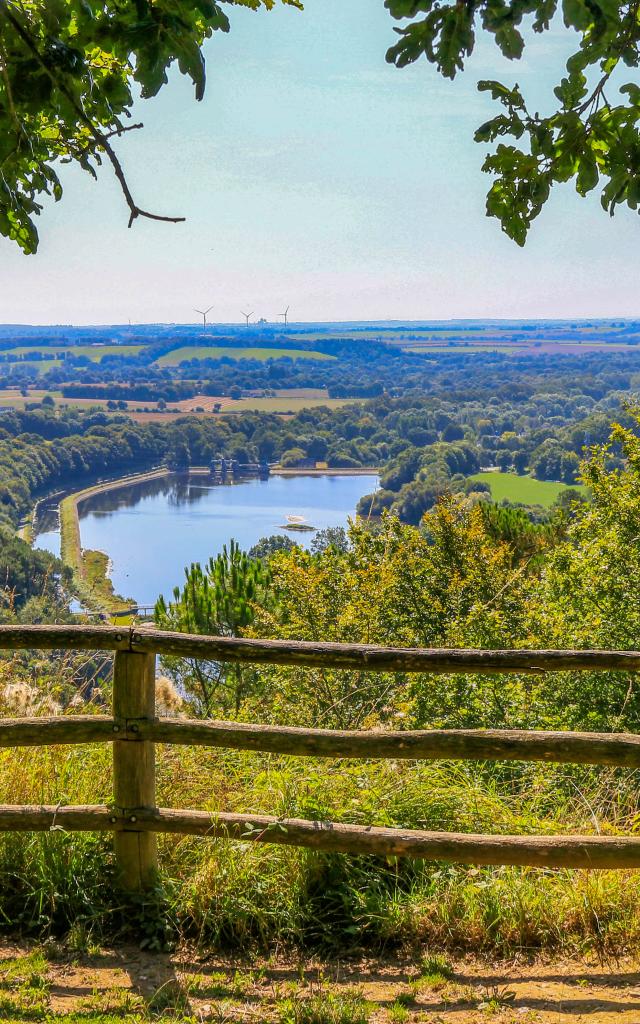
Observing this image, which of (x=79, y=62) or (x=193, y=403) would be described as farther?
(x=193, y=403)

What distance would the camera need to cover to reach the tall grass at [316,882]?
3288mm

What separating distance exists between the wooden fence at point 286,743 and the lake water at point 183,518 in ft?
223

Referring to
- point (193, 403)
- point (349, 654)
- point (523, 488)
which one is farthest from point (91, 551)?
point (193, 403)

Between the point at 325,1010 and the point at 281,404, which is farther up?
the point at 281,404

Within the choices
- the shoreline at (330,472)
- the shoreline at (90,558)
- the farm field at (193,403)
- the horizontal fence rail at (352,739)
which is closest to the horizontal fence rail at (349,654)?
the horizontal fence rail at (352,739)

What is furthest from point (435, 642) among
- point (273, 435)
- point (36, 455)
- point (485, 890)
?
point (273, 435)

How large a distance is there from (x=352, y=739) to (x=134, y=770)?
2.70 feet

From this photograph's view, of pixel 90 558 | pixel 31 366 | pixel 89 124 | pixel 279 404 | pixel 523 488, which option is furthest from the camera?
pixel 31 366

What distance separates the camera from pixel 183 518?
109938mm

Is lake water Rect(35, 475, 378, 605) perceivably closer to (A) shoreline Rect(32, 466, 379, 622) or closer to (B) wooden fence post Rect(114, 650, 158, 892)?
(A) shoreline Rect(32, 466, 379, 622)

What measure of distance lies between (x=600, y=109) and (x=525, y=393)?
13566 centimetres

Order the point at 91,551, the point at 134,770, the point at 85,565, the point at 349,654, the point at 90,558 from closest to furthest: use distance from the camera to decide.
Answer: the point at 349,654
the point at 134,770
the point at 85,565
the point at 90,558
the point at 91,551

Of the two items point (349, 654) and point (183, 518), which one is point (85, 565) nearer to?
point (183, 518)

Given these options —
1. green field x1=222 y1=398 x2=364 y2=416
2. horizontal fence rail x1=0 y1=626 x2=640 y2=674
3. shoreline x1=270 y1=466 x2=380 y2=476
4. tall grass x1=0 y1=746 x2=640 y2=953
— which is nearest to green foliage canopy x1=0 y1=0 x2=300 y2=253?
horizontal fence rail x1=0 y1=626 x2=640 y2=674
